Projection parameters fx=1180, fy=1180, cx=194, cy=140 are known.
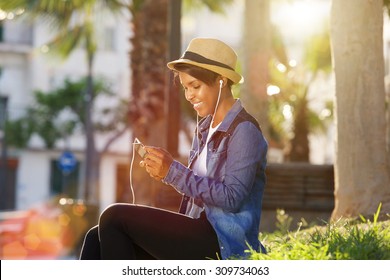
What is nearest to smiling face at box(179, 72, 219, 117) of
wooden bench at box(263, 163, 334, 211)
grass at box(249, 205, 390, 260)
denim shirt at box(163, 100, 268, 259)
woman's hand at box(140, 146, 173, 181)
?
denim shirt at box(163, 100, 268, 259)

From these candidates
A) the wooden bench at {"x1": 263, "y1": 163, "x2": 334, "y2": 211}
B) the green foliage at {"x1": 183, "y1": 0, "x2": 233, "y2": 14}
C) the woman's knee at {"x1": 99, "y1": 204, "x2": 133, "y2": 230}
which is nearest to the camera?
the woman's knee at {"x1": 99, "y1": 204, "x2": 133, "y2": 230}

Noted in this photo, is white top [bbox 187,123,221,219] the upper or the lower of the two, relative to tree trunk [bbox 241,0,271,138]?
lower

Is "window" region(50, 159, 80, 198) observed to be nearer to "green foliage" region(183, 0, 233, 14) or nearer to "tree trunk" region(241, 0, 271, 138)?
"green foliage" region(183, 0, 233, 14)

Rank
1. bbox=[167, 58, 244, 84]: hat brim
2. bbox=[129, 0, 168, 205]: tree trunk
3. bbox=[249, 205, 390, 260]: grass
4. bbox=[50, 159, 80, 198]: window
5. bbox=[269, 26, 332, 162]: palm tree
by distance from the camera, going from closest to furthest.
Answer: bbox=[167, 58, 244, 84]: hat brim → bbox=[249, 205, 390, 260]: grass → bbox=[129, 0, 168, 205]: tree trunk → bbox=[269, 26, 332, 162]: palm tree → bbox=[50, 159, 80, 198]: window

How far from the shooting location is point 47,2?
2134cm

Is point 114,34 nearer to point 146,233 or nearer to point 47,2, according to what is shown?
point 47,2

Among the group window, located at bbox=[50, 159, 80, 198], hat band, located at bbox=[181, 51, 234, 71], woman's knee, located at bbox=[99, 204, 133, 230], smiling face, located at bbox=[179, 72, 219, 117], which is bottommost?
window, located at bbox=[50, 159, 80, 198]

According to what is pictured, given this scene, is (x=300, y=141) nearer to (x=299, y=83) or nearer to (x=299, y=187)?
(x=299, y=83)

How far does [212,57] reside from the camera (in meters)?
5.35

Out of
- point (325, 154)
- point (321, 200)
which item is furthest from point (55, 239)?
point (325, 154)

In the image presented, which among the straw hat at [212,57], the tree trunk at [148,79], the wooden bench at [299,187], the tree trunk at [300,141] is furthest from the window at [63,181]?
the straw hat at [212,57]

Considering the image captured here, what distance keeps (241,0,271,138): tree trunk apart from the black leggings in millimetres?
7773

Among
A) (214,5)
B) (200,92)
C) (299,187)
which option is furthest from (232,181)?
(214,5)

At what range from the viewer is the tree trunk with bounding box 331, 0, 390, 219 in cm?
830
